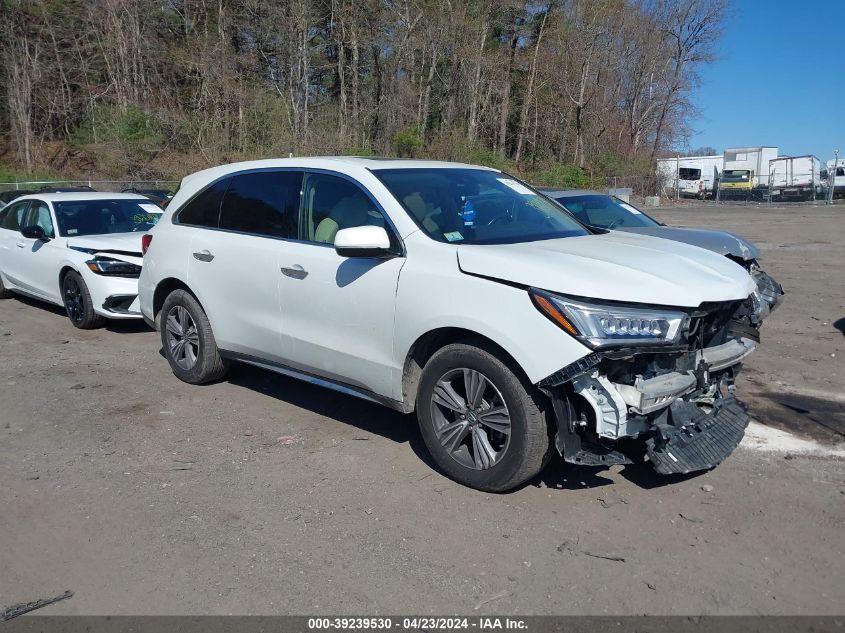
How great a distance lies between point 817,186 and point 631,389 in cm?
4969

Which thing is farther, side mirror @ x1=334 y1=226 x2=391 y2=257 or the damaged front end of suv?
side mirror @ x1=334 y1=226 x2=391 y2=257

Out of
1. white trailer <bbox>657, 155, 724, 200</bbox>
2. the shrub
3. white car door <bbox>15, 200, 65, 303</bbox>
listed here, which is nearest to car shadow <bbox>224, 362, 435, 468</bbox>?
white car door <bbox>15, 200, 65, 303</bbox>

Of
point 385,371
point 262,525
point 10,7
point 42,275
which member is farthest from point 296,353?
point 10,7

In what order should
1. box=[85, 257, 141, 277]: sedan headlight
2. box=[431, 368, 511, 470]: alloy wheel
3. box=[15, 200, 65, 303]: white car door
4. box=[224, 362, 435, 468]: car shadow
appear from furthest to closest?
box=[15, 200, 65, 303]: white car door, box=[85, 257, 141, 277]: sedan headlight, box=[224, 362, 435, 468]: car shadow, box=[431, 368, 511, 470]: alloy wheel

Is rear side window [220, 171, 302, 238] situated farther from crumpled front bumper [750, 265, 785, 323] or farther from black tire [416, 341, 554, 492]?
crumpled front bumper [750, 265, 785, 323]

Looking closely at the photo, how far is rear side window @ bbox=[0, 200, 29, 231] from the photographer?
10.4 metres

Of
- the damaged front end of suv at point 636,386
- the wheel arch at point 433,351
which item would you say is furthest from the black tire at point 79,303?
the damaged front end of suv at point 636,386

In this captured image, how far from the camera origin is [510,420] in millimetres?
4129

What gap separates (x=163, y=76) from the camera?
143 ft

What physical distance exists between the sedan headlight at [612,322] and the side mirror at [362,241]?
112 cm

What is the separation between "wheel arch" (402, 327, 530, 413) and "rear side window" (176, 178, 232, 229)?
94.6 inches

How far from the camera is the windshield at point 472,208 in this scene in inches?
187

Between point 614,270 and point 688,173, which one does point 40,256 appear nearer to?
point 614,270

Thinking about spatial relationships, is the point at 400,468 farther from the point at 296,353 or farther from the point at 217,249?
the point at 217,249
